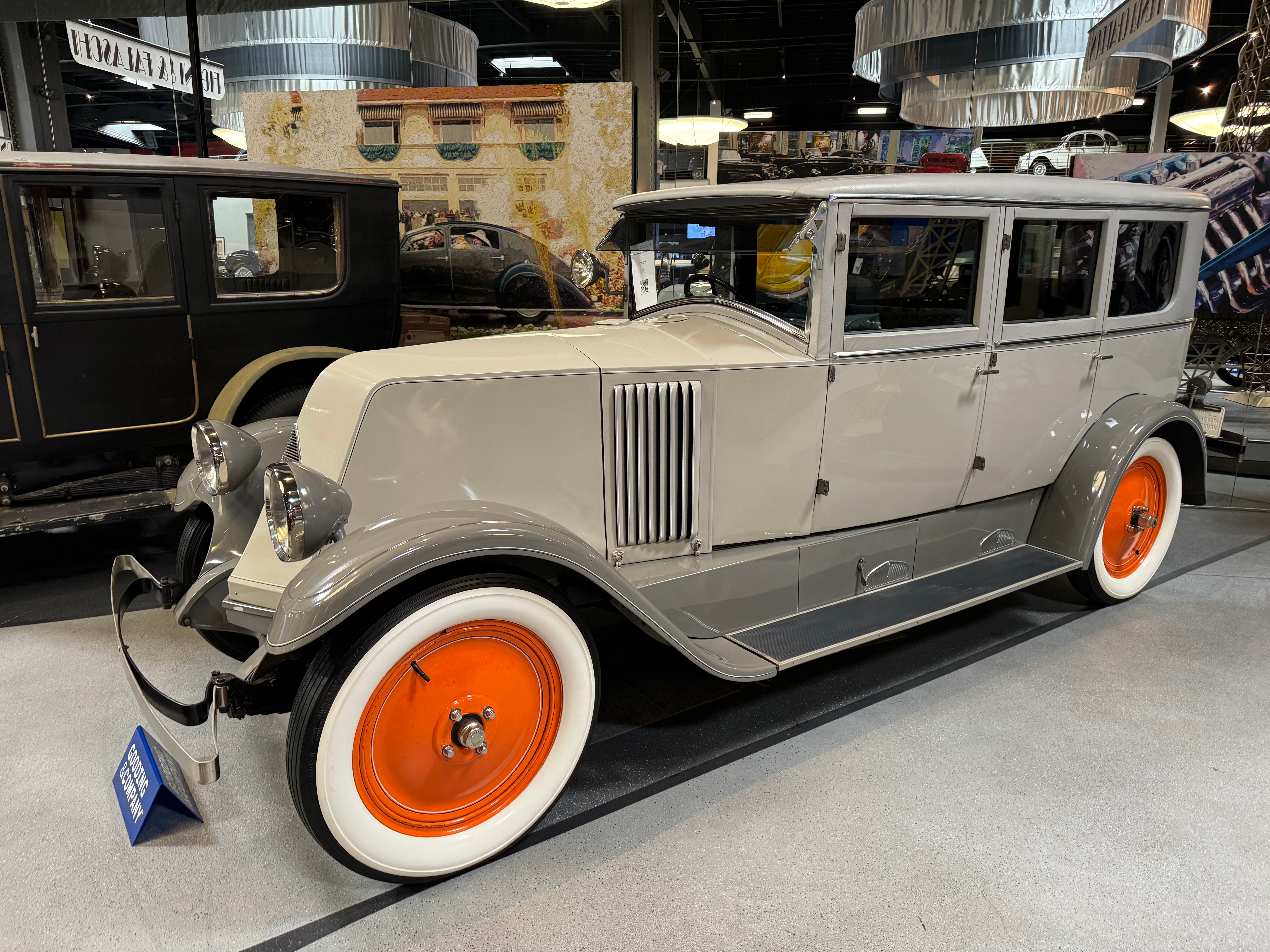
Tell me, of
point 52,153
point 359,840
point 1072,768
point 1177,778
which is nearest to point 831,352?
point 1072,768

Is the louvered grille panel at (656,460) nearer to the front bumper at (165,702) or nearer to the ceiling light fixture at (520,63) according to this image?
the front bumper at (165,702)

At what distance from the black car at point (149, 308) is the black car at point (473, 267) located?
0.77m

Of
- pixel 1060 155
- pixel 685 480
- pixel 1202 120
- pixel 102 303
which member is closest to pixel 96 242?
pixel 102 303

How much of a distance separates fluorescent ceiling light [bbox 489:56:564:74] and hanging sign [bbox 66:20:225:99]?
7.62 feet

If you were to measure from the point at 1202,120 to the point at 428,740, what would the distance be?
35.8 feet

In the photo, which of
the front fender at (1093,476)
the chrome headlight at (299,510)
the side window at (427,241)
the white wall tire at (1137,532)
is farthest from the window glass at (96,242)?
the white wall tire at (1137,532)

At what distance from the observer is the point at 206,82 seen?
578 centimetres

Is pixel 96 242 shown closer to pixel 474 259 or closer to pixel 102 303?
pixel 102 303

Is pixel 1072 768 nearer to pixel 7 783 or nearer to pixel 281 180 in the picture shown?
pixel 7 783

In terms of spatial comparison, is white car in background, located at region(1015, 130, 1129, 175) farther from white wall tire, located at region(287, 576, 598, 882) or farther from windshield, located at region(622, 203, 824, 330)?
white wall tire, located at region(287, 576, 598, 882)

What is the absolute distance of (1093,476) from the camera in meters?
3.23

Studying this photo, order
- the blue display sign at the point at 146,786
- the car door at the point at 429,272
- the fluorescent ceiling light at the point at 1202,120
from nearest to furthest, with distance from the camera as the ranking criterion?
the blue display sign at the point at 146,786 < the car door at the point at 429,272 < the fluorescent ceiling light at the point at 1202,120

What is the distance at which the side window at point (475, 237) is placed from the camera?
16.9 feet

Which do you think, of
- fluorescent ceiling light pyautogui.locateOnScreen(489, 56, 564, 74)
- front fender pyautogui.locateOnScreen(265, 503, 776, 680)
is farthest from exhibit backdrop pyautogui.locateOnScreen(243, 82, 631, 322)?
front fender pyautogui.locateOnScreen(265, 503, 776, 680)
